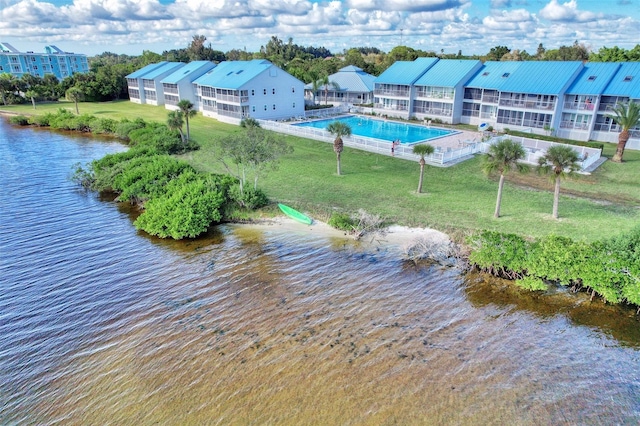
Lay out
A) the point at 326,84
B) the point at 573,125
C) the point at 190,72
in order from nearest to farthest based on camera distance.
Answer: the point at 573,125, the point at 326,84, the point at 190,72

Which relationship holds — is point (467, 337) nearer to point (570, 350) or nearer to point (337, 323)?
point (570, 350)

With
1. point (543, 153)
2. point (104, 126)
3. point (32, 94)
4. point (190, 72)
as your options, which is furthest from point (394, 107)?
point (32, 94)

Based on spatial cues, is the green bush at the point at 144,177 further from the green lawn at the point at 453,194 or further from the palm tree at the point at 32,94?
the palm tree at the point at 32,94

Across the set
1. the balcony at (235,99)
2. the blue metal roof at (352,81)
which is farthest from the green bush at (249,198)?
the blue metal roof at (352,81)

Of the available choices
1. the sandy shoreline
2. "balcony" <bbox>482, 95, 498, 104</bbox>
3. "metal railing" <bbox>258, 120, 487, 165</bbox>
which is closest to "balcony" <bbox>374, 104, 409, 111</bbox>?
"balcony" <bbox>482, 95, 498, 104</bbox>

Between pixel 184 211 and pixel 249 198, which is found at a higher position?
pixel 249 198

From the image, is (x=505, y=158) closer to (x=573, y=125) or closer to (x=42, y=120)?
(x=573, y=125)
